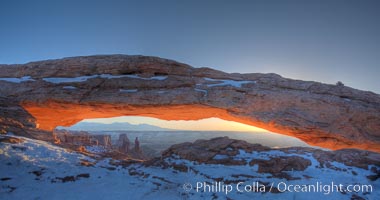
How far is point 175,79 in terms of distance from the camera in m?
18.5

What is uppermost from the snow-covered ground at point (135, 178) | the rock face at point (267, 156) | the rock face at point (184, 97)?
the rock face at point (184, 97)

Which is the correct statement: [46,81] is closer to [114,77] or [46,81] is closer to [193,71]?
[114,77]

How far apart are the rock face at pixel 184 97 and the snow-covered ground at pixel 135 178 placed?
150 inches

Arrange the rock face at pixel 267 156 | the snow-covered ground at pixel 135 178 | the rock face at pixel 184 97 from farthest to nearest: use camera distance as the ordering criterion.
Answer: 1. the rock face at pixel 184 97
2. the rock face at pixel 267 156
3. the snow-covered ground at pixel 135 178

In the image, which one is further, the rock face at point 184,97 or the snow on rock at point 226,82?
the snow on rock at point 226,82

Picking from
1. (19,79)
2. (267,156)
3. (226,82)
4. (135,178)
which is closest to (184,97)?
(226,82)

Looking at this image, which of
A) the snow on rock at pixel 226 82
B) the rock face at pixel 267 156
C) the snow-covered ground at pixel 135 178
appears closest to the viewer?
the snow-covered ground at pixel 135 178

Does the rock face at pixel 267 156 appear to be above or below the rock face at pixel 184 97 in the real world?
below

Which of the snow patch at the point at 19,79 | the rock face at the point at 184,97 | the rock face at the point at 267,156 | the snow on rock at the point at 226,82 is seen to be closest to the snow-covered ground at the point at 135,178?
the rock face at the point at 267,156

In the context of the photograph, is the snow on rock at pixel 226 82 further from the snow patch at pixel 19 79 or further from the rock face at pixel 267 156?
the snow patch at pixel 19 79

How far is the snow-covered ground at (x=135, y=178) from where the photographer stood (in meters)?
9.69

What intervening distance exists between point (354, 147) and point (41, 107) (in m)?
27.7

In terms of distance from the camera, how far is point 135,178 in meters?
12.0

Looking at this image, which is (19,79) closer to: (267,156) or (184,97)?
(184,97)
